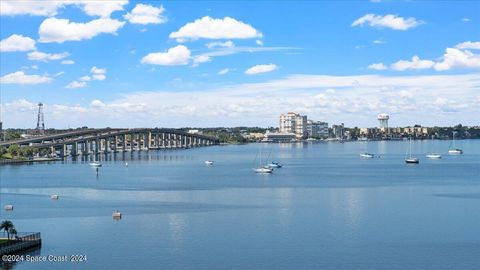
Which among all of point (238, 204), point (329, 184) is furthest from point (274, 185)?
point (238, 204)

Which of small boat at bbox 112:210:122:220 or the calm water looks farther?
small boat at bbox 112:210:122:220

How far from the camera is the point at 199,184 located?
8425 centimetres

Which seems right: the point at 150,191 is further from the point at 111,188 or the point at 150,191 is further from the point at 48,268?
the point at 48,268

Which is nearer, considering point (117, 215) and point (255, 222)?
point (255, 222)

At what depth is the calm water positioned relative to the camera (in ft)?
121

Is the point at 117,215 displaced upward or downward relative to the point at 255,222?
upward

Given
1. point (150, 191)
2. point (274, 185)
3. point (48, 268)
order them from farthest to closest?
point (274, 185) < point (150, 191) < point (48, 268)

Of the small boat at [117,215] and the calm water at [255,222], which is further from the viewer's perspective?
the small boat at [117,215]

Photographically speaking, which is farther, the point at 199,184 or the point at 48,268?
the point at 199,184

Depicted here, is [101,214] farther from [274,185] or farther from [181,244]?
[274,185]

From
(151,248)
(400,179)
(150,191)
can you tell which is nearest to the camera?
(151,248)

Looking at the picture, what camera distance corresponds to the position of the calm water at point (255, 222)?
36.9m

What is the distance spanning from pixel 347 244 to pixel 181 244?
10.4 m

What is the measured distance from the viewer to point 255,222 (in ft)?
161
